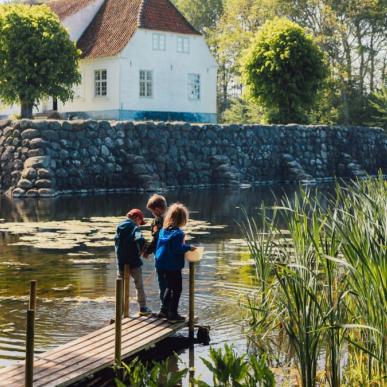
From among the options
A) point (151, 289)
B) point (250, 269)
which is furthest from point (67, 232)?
point (151, 289)

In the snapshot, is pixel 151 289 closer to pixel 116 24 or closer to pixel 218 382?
pixel 218 382

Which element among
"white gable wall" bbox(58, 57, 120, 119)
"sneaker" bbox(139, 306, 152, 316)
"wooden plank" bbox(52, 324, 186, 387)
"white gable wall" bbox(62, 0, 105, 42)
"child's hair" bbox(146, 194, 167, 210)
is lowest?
"wooden plank" bbox(52, 324, 186, 387)

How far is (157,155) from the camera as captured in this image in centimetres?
3441

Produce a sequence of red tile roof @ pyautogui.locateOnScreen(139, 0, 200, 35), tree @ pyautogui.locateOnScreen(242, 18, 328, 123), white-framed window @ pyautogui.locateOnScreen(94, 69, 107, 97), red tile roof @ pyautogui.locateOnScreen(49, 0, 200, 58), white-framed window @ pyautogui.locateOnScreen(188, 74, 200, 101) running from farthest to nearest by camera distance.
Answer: white-framed window @ pyautogui.locateOnScreen(188, 74, 200, 101) → red tile roof @ pyautogui.locateOnScreen(139, 0, 200, 35) → white-framed window @ pyautogui.locateOnScreen(94, 69, 107, 97) → red tile roof @ pyautogui.locateOnScreen(49, 0, 200, 58) → tree @ pyautogui.locateOnScreen(242, 18, 328, 123)

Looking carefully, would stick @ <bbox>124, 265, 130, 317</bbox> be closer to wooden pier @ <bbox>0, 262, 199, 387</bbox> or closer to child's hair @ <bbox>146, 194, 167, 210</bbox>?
wooden pier @ <bbox>0, 262, 199, 387</bbox>

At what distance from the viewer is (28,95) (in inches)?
1528

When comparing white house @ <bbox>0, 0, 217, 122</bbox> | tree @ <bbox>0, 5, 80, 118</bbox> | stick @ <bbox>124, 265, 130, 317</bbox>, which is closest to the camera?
stick @ <bbox>124, 265, 130, 317</bbox>

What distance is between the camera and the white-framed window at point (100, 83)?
44469 millimetres

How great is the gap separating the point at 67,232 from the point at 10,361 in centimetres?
1110

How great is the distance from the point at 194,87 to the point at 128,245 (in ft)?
124

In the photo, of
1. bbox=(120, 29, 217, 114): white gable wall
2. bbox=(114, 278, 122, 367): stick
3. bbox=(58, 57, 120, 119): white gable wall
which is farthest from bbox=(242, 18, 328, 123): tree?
bbox=(114, 278, 122, 367): stick

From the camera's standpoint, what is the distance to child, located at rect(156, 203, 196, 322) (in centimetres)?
950

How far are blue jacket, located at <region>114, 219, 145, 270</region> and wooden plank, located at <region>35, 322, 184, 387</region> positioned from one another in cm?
81

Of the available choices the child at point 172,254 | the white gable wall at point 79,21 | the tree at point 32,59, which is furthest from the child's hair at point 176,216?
the white gable wall at point 79,21
